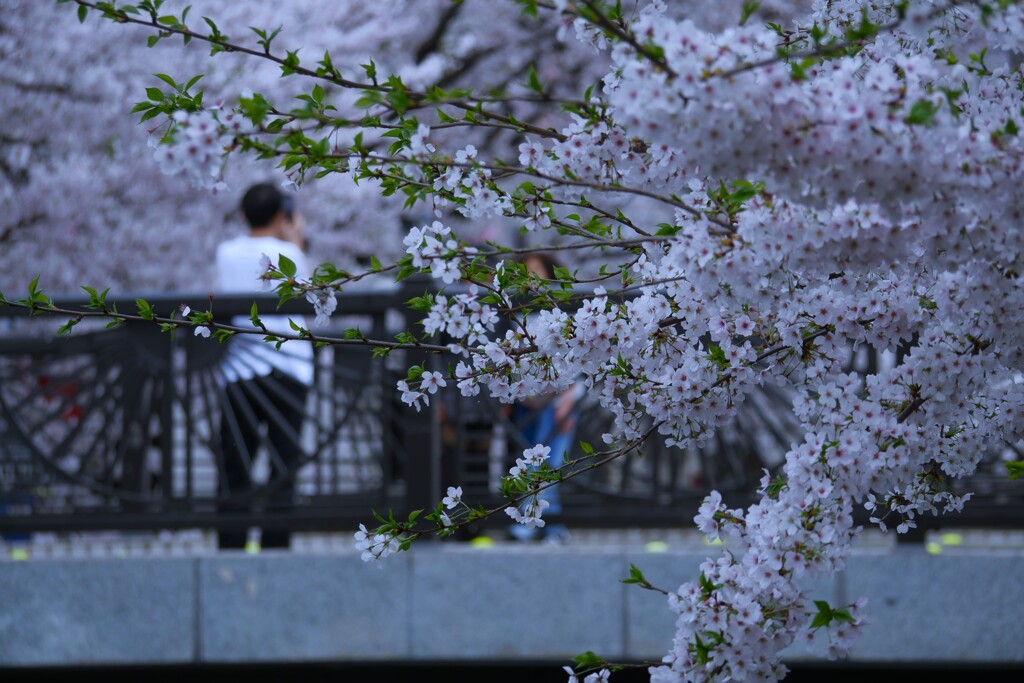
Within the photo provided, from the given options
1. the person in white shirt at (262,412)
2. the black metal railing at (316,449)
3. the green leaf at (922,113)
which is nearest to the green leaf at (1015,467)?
the green leaf at (922,113)

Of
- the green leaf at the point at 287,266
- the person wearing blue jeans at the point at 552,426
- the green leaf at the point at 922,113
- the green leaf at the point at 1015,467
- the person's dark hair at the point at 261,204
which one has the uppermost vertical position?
the person's dark hair at the point at 261,204

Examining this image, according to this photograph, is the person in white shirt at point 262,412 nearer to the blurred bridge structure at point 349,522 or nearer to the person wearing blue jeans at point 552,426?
the blurred bridge structure at point 349,522

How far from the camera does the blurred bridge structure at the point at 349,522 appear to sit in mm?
5301

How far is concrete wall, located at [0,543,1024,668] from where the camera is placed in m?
5.26

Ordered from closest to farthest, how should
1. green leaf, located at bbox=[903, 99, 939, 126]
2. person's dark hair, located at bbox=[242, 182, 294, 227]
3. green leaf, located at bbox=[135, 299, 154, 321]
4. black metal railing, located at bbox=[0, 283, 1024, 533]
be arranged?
green leaf, located at bbox=[903, 99, 939, 126], green leaf, located at bbox=[135, 299, 154, 321], black metal railing, located at bbox=[0, 283, 1024, 533], person's dark hair, located at bbox=[242, 182, 294, 227]

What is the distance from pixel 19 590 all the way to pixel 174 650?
711 millimetres

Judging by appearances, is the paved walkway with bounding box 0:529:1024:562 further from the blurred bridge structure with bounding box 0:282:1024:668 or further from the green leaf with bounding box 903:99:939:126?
the green leaf with bounding box 903:99:939:126

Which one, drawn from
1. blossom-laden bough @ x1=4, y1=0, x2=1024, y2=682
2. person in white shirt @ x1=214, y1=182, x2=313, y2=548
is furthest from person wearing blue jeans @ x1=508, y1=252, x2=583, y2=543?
blossom-laden bough @ x1=4, y1=0, x2=1024, y2=682

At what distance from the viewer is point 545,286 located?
2701mm

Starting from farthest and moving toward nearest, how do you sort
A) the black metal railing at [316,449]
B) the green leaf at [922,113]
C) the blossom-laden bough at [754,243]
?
the black metal railing at [316,449]
the blossom-laden bough at [754,243]
the green leaf at [922,113]

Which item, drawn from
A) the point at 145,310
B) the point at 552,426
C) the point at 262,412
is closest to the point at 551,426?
the point at 552,426

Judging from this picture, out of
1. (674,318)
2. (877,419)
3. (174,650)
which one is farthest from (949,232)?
(174,650)

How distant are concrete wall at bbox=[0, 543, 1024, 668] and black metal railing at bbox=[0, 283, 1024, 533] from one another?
0.22m

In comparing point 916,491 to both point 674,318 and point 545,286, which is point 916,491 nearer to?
point 674,318
